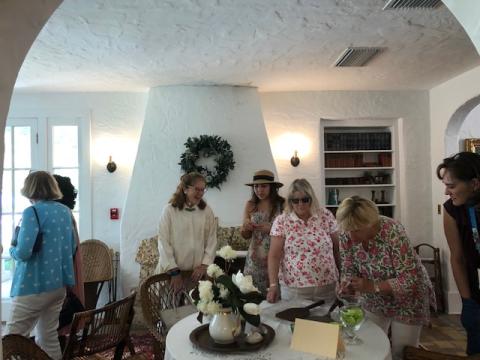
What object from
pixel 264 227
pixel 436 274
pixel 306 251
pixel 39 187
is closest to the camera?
pixel 306 251

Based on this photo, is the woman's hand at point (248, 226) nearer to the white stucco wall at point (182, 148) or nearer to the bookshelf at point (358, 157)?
the white stucco wall at point (182, 148)

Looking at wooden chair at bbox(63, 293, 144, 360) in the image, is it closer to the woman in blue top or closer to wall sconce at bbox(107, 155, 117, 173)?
the woman in blue top

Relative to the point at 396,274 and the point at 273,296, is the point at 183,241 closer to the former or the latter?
the point at 273,296

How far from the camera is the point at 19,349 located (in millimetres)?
1672

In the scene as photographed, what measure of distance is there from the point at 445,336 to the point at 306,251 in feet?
8.44

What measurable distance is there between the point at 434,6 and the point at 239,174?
8.90ft

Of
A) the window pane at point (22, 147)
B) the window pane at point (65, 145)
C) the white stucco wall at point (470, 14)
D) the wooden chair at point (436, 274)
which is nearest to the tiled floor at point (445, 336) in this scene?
the wooden chair at point (436, 274)

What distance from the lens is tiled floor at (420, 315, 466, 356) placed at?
374cm

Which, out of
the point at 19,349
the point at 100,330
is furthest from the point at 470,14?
the point at 100,330

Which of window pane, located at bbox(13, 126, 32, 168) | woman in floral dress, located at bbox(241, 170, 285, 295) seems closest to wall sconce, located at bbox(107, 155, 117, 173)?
window pane, located at bbox(13, 126, 32, 168)

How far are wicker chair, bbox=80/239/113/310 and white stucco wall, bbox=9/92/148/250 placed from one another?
1.09ft

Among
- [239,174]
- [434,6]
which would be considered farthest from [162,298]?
[434,6]

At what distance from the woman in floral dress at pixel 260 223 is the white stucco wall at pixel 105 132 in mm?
2312

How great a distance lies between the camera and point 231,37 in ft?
10.5
